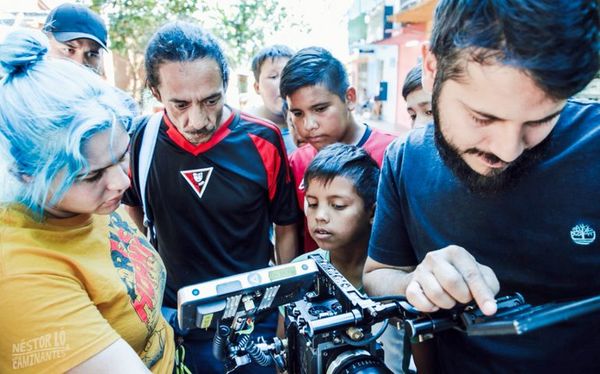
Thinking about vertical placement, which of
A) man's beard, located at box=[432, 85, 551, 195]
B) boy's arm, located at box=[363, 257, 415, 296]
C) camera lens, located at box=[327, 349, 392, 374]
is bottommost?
boy's arm, located at box=[363, 257, 415, 296]

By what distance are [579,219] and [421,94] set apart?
4.69ft

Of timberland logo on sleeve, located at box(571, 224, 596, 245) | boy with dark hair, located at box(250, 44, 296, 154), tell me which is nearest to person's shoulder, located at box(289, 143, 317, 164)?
boy with dark hair, located at box(250, 44, 296, 154)

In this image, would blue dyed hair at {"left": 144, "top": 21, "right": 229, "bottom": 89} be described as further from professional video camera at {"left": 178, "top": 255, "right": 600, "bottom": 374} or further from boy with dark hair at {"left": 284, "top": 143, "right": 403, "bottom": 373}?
professional video camera at {"left": 178, "top": 255, "right": 600, "bottom": 374}

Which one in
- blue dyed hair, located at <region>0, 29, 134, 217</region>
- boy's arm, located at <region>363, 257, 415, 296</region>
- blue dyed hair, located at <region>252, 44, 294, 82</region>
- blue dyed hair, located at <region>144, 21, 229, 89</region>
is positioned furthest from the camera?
blue dyed hair, located at <region>252, 44, 294, 82</region>

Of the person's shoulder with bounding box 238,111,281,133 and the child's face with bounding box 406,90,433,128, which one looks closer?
the person's shoulder with bounding box 238,111,281,133

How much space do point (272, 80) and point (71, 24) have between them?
5.45 feet

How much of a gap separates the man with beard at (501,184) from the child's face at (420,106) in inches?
40.7

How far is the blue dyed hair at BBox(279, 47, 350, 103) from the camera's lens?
2416 mm

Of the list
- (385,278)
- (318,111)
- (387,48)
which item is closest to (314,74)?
(318,111)

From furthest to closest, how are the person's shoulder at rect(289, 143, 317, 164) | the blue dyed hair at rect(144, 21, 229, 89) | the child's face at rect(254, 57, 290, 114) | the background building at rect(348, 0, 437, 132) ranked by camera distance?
the background building at rect(348, 0, 437, 132) → the child's face at rect(254, 57, 290, 114) → the person's shoulder at rect(289, 143, 317, 164) → the blue dyed hair at rect(144, 21, 229, 89)

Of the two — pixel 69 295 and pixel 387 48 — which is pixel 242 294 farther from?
pixel 387 48

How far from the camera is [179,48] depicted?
6.48ft

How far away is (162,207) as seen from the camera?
6.97ft

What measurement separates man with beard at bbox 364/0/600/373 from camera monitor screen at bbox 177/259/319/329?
281 millimetres
